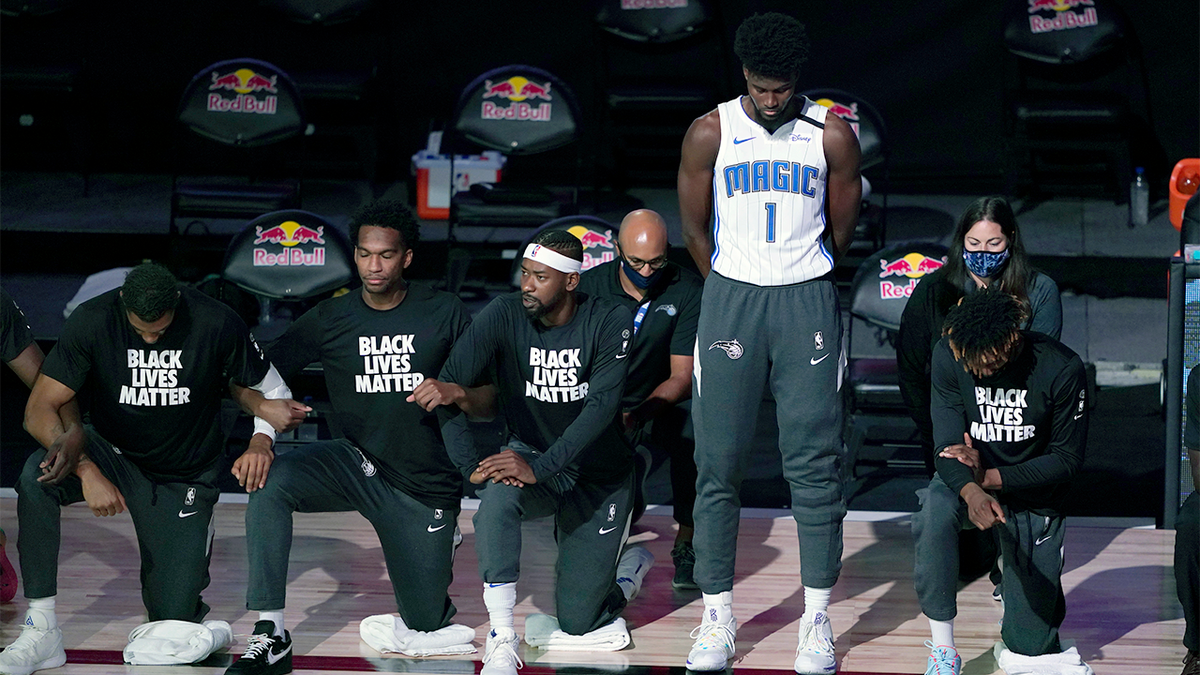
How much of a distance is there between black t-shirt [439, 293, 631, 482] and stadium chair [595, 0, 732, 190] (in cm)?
359

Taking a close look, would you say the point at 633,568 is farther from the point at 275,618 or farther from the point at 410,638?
the point at 275,618

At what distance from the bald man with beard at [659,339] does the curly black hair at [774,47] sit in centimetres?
111

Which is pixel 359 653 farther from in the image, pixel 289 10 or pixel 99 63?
pixel 99 63

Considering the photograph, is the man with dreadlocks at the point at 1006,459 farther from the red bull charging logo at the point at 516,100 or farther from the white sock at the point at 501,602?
the red bull charging logo at the point at 516,100

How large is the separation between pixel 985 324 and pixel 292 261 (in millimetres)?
3223

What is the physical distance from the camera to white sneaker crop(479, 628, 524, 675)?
13.1 feet

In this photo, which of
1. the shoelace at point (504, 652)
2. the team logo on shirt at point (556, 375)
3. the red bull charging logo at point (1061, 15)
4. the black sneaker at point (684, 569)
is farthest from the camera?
the red bull charging logo at point (1061, 15)

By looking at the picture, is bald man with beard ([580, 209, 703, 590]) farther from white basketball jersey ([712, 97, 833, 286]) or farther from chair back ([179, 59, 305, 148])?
chair back ([179, 59, 305, 148])

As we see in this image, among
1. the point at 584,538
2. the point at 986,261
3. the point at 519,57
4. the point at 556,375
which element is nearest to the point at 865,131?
the point at 519,57

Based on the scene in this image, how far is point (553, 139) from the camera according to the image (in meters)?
7.06

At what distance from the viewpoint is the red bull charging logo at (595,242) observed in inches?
236

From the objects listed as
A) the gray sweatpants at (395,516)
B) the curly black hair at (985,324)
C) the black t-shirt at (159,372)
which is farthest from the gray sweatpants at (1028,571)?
the black t-shirt at (159,372)

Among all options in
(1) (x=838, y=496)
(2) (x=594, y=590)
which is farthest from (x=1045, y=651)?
(2) (x=594, y=590)

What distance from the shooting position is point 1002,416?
404 centimetres
